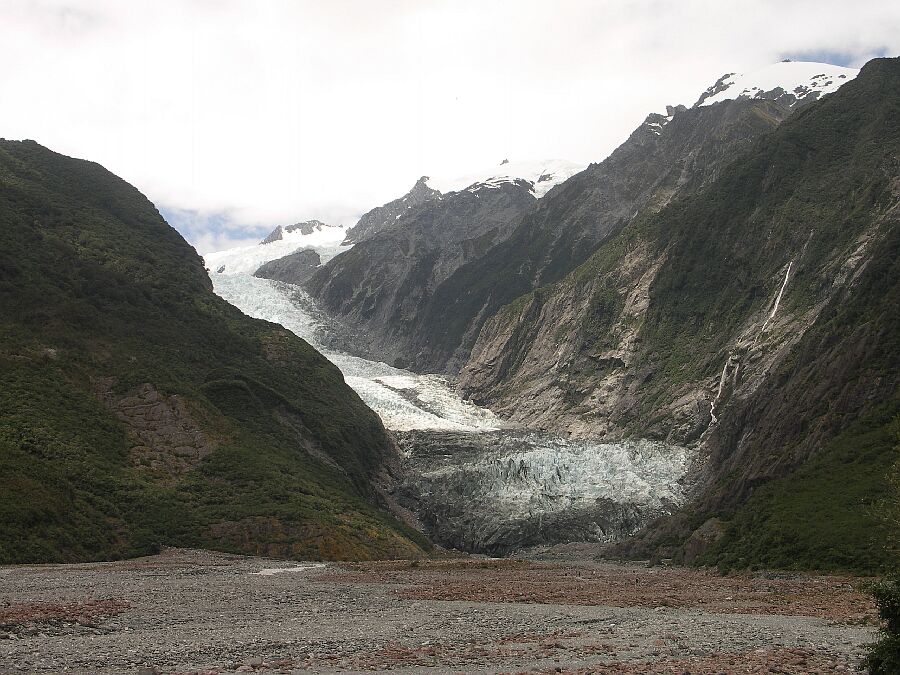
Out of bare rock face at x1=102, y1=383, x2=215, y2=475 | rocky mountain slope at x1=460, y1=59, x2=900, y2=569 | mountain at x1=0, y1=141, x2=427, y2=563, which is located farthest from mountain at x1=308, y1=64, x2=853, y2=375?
bare rock face at x1=102, y1=383, x2=215, y2=475

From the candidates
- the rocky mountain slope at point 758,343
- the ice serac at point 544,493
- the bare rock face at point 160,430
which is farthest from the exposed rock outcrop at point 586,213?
the bare rock face at point 160,430

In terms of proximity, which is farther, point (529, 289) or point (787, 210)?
point (529, 289)

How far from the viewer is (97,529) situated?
4291cm

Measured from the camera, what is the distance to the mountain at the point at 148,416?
44906mm

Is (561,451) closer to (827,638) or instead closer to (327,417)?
(327,417)

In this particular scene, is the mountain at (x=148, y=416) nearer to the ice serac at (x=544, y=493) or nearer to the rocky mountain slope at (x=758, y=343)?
the ice serac at (x=544, y=493)

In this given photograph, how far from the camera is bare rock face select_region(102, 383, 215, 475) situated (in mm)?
54469

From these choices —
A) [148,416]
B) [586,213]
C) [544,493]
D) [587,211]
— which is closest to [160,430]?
[148,416]

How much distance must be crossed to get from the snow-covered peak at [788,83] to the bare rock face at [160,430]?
15177 cm

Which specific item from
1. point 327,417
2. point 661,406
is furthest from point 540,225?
point 327,417

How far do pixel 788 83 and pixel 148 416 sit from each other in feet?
551

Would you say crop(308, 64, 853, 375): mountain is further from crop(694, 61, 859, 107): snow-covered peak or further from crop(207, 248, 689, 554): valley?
crop(207, 248, 689, 554): valley

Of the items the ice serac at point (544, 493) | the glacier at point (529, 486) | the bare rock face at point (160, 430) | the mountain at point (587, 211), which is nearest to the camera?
the bare rock face at point (160, 430)

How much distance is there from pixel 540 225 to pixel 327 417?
4711 inches
